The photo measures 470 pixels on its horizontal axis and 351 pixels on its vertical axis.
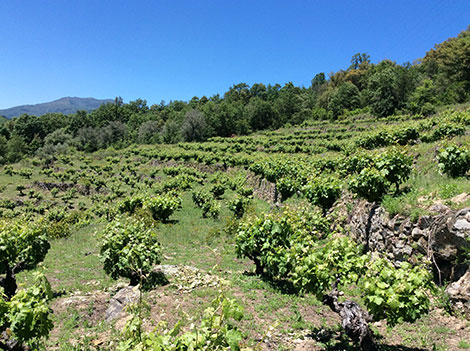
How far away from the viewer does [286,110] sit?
101812mm

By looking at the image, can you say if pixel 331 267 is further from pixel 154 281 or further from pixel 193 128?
pixel 193 128

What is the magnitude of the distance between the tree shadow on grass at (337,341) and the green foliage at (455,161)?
22.4ft

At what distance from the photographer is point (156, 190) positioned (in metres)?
37.4

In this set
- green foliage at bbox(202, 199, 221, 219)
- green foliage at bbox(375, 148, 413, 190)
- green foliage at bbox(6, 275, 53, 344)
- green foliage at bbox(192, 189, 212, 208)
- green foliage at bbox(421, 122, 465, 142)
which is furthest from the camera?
green foliage at bbox(192, 189, 212, 208)

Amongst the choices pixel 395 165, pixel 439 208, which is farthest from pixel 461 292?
pixel 395 165

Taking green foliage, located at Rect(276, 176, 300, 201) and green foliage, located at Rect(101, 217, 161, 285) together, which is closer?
green foliage, located at Rect(101, 217, 161, 285)

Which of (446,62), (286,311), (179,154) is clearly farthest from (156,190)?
(446,62)

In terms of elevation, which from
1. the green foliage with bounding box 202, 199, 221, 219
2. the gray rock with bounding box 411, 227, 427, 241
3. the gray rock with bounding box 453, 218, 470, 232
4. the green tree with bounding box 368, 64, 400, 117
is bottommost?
the green foliage with bounding box 202, 199, 221, 219

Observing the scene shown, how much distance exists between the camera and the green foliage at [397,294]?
476 cm

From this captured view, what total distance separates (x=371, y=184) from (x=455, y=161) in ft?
9.57

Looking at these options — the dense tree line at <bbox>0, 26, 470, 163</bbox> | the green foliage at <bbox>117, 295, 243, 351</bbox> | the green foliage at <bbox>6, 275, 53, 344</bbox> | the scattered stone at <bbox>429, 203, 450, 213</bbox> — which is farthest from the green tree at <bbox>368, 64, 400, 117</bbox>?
the green foliage at <bbox>6, 275, 53, 344</bbox>

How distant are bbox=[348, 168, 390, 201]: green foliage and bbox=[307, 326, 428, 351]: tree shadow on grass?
Result: 5092 mm

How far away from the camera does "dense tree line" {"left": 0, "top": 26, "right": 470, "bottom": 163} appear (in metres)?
53.0

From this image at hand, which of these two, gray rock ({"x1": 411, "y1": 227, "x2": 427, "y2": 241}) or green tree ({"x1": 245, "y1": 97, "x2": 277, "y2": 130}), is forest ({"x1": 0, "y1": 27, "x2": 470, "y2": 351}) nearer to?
gray rock ({"x1": 411, "y1": 227, "x2": 427, "y2": 241})
